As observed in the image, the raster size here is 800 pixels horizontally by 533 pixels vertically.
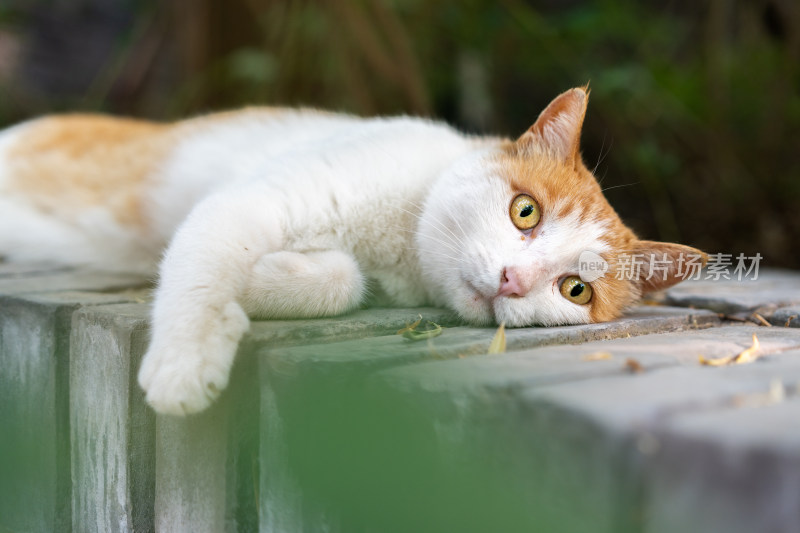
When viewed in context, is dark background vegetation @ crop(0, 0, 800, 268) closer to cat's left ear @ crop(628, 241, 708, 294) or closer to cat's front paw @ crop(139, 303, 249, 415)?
cat's left ear @ crop(628, 241, 708, 294)

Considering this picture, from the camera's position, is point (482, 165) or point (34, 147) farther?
point (34, 147)

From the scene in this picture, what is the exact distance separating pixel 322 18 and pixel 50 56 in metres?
4.20

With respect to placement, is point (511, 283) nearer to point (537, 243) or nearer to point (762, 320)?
point (537, 243)

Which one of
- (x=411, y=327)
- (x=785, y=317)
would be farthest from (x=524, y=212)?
(x=785, y=317)

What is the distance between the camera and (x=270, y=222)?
196cm

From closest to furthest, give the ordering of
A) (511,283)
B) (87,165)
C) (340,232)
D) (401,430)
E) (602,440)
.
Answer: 1. (602,440)
2. (401,430)
3. (511,283)
4. (340,232)
5. (87,165)

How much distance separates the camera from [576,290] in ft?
6.56

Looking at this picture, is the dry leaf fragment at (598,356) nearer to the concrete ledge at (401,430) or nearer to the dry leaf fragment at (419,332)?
the concrete ledge at (401,430)

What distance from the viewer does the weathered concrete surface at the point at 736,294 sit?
2383 mm

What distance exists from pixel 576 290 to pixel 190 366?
1.08m

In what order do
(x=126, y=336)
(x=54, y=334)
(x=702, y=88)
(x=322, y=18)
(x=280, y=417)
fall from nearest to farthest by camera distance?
(x=280, y=417), (x=126, y=336), (x=54, y=334), (x=322, y=18), (x=702, y=88)

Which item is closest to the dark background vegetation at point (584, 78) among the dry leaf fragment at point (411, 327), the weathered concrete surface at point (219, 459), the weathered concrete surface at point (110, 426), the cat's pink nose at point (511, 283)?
the cat's pink nose at point (511, 283)

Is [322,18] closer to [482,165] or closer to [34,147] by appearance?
[34,147]

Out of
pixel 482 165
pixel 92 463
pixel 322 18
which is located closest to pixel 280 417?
pixel 92 463
